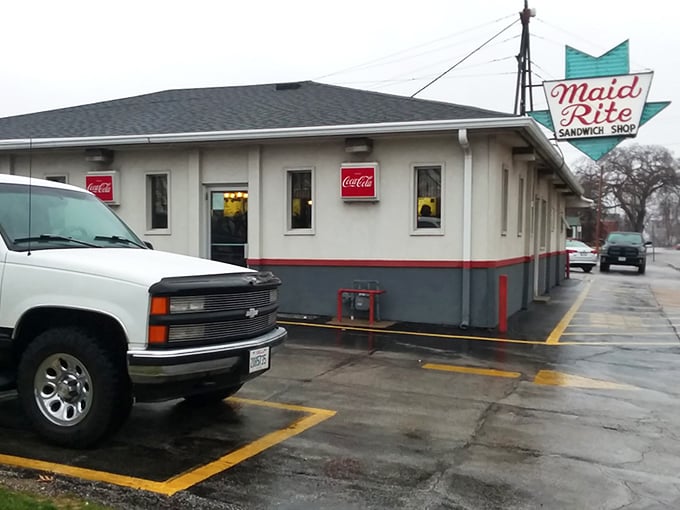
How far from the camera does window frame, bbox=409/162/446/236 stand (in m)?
11.8

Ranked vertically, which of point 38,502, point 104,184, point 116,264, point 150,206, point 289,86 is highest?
point 289,86

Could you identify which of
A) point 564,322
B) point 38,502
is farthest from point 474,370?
point 38,502

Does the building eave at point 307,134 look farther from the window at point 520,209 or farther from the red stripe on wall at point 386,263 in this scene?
the red stripe on wall at point 386,263

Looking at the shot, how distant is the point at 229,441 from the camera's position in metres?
5.32

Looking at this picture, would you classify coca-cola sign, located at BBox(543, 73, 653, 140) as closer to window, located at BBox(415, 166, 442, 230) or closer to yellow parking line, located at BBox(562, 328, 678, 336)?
window, located at BBox(415, 166, 442, 230)

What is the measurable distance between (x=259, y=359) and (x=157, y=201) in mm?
9232

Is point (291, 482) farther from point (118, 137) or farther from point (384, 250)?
point (118, 137)

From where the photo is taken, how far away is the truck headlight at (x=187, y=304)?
188 inches

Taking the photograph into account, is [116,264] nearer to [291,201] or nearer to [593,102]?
[291,201]

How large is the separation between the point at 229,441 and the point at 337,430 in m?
0.95

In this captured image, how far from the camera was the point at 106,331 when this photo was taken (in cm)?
496

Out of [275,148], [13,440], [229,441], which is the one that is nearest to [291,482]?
[229,441]

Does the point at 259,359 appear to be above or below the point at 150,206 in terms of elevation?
below

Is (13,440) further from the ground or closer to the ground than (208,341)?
closer to the ground
